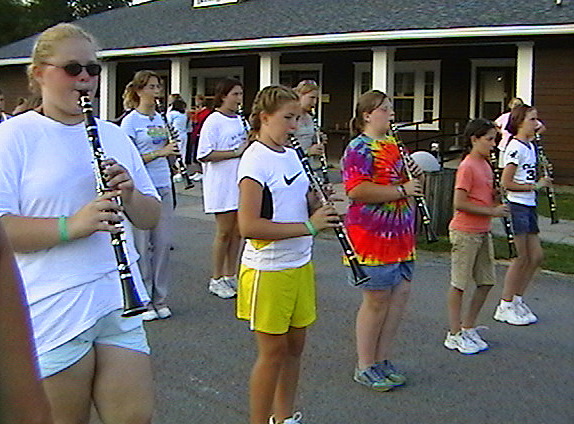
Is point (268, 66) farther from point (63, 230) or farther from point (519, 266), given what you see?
point (63, 230)

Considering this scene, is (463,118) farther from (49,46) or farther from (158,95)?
(49,46)

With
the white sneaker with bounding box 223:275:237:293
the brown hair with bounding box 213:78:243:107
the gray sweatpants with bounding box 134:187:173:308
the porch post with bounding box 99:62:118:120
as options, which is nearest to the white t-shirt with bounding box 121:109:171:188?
the gray sweatpants with bounding box 134:187:173:308

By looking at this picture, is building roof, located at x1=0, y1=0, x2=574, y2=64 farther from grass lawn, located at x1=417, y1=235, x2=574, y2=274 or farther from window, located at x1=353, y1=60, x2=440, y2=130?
grass lawn, located at x1=417, y1=235, x2=574, y2=274

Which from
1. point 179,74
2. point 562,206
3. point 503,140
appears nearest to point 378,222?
point 503,140

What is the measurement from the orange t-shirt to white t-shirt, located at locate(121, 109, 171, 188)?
2369mm

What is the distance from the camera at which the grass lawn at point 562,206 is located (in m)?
12.5

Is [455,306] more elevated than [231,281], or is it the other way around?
[455,306]

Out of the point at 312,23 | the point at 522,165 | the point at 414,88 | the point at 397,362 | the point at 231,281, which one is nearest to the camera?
the point at 397,362

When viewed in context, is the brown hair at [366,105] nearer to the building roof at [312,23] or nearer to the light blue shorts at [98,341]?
the light blue shorts at [98,341]

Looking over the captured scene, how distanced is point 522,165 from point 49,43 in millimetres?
4330

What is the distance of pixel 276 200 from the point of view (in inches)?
156

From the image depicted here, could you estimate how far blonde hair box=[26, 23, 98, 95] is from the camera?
114 inches

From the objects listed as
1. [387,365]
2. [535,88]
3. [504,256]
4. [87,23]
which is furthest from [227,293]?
[87,23]

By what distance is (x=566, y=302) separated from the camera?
7332 millimetres
